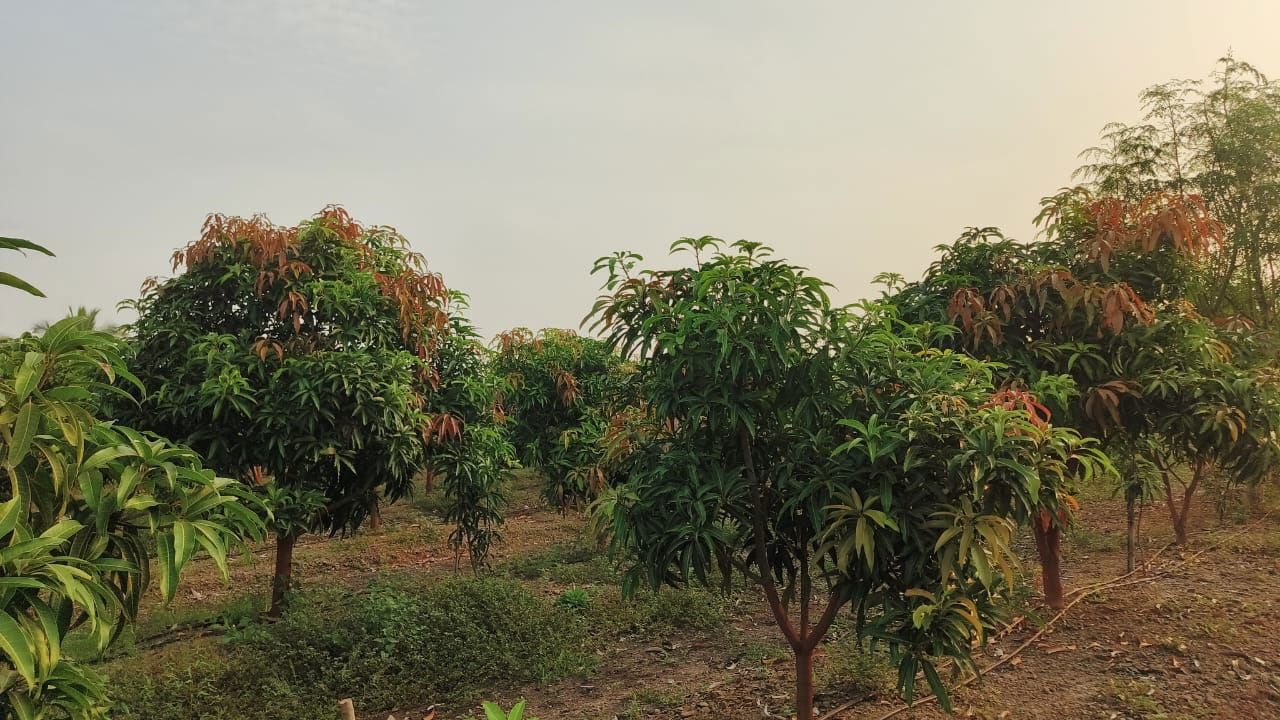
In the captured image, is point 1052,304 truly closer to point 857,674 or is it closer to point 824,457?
point 824,457

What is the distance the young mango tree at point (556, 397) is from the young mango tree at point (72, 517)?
318 inches

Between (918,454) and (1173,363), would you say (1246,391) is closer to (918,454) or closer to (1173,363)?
(1173,363)

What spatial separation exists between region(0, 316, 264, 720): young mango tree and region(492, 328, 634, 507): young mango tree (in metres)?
8.08

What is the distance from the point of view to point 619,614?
6441mm

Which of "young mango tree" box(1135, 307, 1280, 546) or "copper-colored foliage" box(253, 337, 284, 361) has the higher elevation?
"copper-colored foliage" box(253, 337, 284, 361)

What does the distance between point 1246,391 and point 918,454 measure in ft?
9.27

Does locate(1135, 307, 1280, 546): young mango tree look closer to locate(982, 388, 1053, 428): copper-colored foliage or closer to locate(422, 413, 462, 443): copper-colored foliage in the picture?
locate(982, 388, 1053, 428): copper-colored foliage

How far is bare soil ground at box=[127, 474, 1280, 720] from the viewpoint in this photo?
4207mm

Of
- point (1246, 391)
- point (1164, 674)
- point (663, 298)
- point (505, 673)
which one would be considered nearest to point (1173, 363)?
point (1246, 391)

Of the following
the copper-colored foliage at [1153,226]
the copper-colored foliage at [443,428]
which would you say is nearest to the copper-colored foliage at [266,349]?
the copper-colored foliage at [443,428]

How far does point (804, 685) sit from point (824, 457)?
1277mm

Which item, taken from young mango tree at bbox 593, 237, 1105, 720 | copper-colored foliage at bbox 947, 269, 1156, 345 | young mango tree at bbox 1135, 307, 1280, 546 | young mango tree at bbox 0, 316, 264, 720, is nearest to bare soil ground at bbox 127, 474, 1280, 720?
young mango tree at bbox 593, 237, 1105, 720

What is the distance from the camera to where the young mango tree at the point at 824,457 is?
2904mm

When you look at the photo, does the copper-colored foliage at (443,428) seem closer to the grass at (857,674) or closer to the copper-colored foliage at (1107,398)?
the grass at (857,674)
